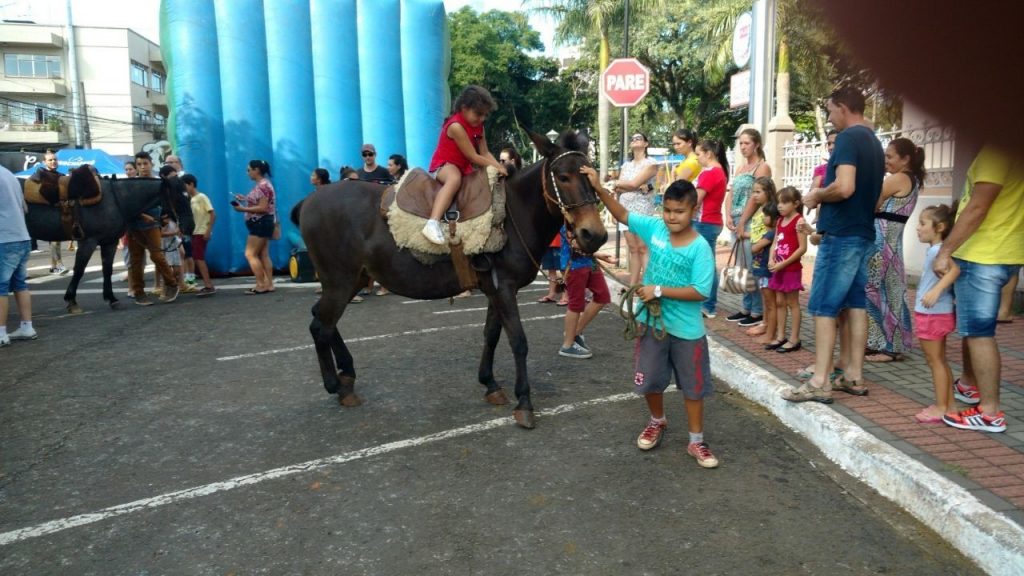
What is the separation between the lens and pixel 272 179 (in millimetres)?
12359

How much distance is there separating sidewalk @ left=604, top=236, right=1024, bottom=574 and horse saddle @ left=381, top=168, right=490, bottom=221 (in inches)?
95.5

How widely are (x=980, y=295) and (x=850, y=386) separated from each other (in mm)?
1090

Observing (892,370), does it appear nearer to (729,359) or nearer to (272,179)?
(729,359)

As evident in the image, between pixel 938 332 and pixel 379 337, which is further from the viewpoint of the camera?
pixel 379 337

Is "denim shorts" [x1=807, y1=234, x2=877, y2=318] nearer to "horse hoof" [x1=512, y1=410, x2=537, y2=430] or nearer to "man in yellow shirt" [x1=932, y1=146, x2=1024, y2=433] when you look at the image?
"man in yellow shirt" [x1=932, y1=146, x2=1024, y2=433]

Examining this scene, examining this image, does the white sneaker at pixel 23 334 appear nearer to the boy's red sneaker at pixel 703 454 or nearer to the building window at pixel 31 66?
the boy's red sneaker at pixel 703 454

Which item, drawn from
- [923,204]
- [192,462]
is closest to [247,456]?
[192,462]

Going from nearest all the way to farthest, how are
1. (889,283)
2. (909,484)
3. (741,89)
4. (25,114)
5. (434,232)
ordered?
(909,484)
(434,232)
(889,283)
(741,89)
(25,114)

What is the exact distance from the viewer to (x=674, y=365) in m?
4.16

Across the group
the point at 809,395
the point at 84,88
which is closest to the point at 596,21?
the point at 809,395

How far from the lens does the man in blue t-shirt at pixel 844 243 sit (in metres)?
4.48

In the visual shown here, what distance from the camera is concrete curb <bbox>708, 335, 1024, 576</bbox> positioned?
2.87 metres

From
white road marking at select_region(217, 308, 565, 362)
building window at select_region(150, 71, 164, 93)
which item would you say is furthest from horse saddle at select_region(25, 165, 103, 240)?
building window at select_region(150, 71, 164, 93)

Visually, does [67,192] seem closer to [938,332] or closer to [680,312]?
[680,312]
